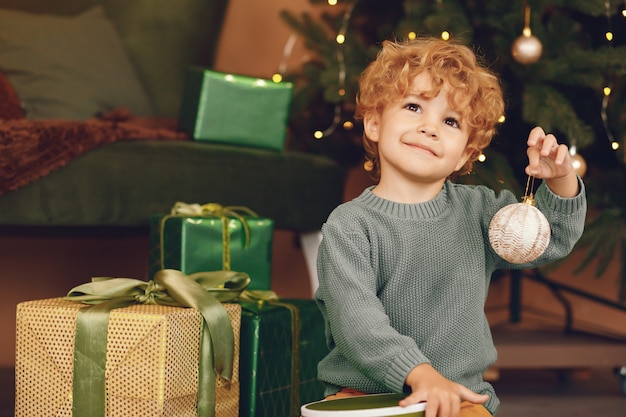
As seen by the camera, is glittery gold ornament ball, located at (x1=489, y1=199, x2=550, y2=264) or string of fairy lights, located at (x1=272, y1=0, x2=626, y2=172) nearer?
glittery gold ornament ball, located at (x1=489, y1=199, x2=550, y2=264)

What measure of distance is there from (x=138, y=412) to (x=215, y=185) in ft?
2.43

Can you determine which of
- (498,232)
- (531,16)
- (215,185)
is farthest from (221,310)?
(531,16)

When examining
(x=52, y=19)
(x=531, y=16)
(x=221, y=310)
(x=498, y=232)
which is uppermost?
(x=531, y=16)

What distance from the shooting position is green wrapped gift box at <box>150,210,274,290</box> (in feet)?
5.11

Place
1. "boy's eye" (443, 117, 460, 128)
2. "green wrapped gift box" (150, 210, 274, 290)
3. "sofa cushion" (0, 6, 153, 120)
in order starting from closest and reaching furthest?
1. "boy's eye" (443, 117, 460, 128)
2. "green wrapped gift box" (150, 210, 274, 290)
3. "sofa cushion" (0, 6, 153, 120)

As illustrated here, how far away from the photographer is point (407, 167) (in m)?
1.15

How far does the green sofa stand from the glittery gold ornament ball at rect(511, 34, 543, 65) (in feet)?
1.56

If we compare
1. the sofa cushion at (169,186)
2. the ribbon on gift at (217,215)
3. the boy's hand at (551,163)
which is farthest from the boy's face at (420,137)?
the sofa cushion at (169,186)

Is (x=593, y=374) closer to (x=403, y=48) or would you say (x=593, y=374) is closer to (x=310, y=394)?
(x=310, y=394)

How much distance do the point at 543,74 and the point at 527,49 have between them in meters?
0.09

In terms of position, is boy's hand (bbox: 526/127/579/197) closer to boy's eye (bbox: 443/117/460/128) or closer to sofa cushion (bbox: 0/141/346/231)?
boy's eye (bbox: 443/117/460/128)

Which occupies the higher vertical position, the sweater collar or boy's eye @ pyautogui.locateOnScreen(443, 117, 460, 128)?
boy's eye @ pyautogui.locateOnScreen(443, 117, 460, 128)

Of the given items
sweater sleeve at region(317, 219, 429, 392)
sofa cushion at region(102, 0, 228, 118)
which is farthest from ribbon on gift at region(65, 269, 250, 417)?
sofa cushion at region(102, 0, 228, 118)

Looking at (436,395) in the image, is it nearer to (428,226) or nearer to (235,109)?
(428,226)
